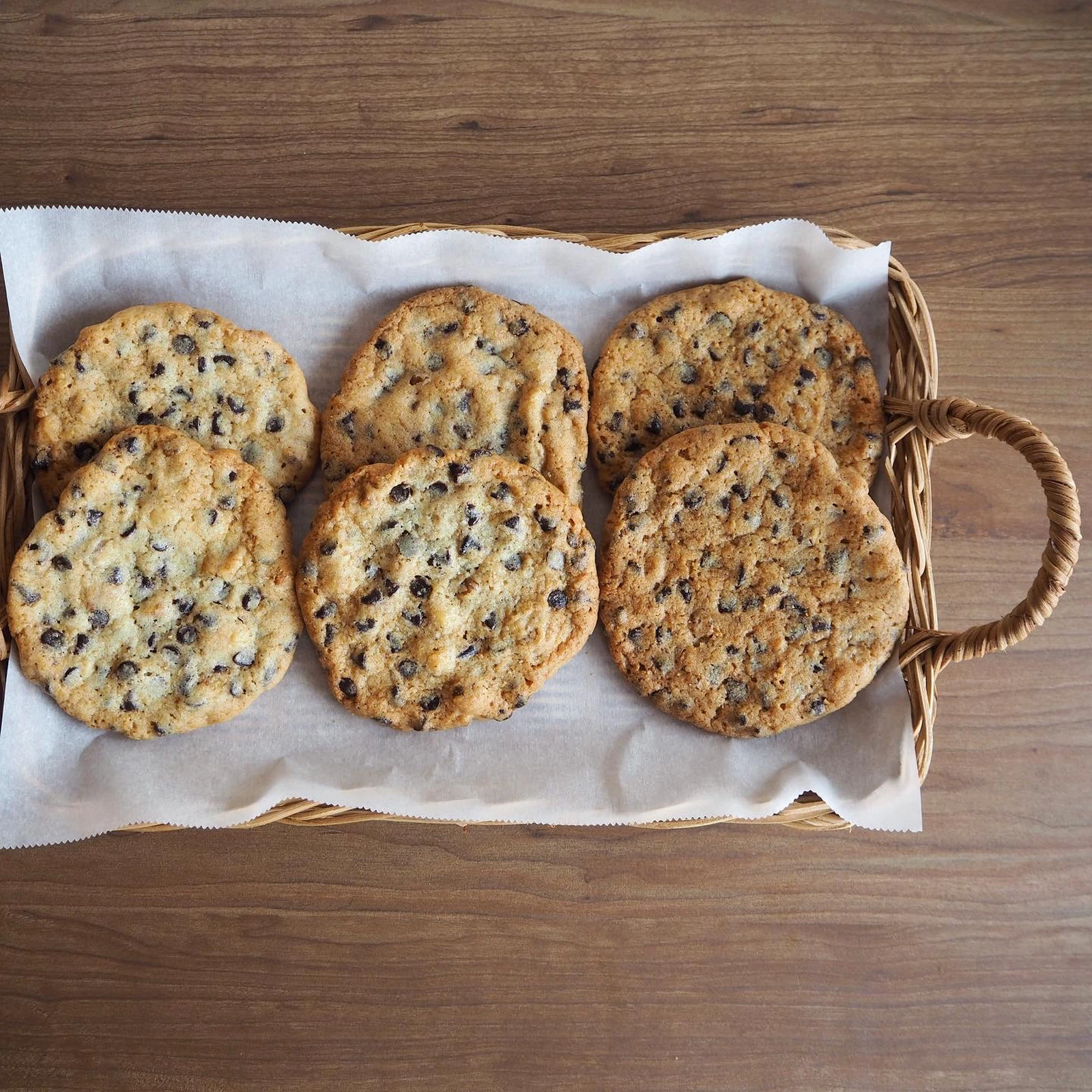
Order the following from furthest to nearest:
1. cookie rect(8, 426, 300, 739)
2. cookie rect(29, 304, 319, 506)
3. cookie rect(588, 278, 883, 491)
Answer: cookie rect(588, 278, 883, 491), cookie rect(29, 304, 319, 506), cookie rect(8, 426, 300, 739)

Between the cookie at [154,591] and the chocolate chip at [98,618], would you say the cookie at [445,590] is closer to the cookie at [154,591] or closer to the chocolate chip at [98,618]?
the cookie at [154,591]

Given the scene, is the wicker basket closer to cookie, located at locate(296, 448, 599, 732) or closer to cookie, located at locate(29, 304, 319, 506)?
cookie, located at locate(29, 304, 319, 506)

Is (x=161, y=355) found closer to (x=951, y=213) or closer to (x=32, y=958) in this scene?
(x=32, y=958)

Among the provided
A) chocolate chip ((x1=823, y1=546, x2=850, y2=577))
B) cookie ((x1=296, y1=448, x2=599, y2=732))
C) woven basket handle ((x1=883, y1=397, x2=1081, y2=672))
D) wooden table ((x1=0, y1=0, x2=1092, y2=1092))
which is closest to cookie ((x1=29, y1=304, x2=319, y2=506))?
cookie ((x1=296, y1=448, x2=599, y2=732))

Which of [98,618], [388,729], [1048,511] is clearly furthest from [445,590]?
[1048,511]

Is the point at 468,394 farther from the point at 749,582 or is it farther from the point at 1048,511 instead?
the point at 1048,511
